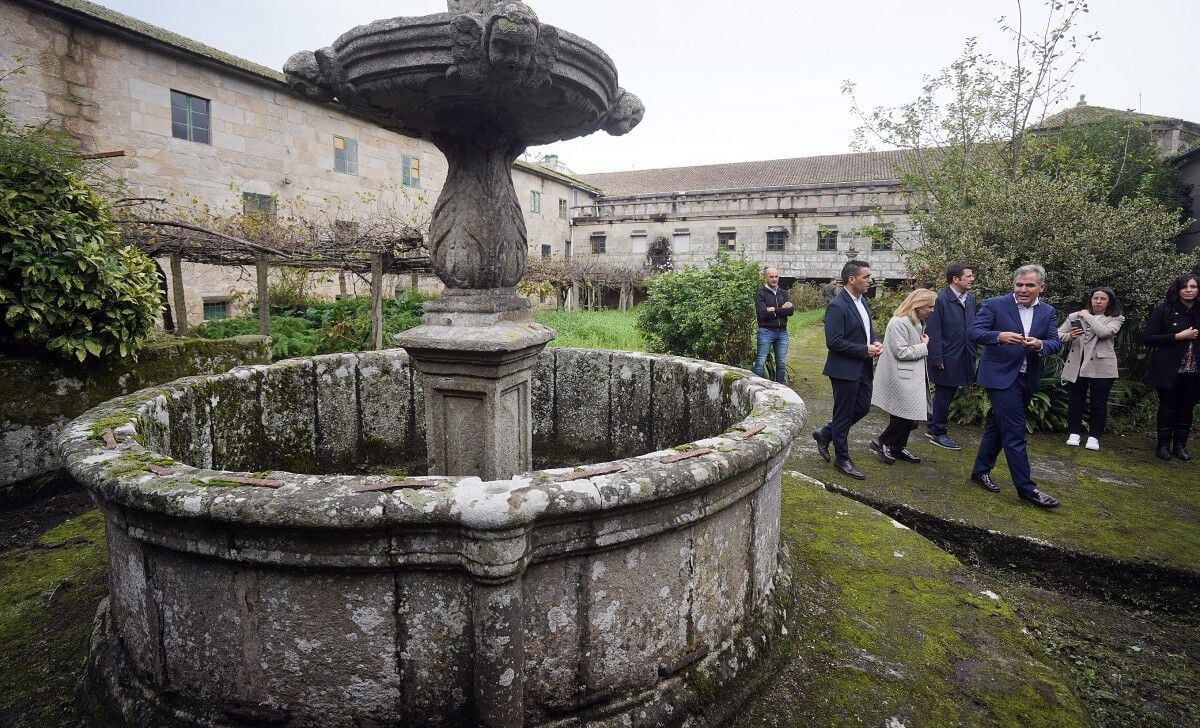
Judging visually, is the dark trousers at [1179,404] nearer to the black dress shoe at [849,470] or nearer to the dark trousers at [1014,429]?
the dark trousers at [1014,429]

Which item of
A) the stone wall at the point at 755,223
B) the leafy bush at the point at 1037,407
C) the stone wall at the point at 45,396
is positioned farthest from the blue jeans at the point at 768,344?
the stone wall at the point at 755,223

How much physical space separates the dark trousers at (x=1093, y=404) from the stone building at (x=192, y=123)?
959 centimetres

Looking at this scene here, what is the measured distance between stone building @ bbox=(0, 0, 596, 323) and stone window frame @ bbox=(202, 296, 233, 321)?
0.02 meters

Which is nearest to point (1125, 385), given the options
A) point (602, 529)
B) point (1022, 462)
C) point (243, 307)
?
point (1022, 462)

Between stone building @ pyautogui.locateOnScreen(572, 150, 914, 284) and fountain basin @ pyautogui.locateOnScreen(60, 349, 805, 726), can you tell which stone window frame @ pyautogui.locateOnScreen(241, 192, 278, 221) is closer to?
fountain basin @ pyautogui.locateOnScreen(60, 349, 805, 726)

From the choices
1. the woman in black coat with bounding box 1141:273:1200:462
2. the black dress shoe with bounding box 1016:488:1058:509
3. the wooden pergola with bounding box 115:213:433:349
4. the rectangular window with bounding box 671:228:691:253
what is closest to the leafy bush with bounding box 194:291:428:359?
the wooden pergola with bounding box 115:213:433:349

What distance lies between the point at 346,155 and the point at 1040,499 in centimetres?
1687

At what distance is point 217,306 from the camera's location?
41.8ft

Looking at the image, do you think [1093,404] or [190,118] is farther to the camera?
[190,118]

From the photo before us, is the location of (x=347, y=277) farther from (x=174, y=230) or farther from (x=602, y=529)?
(x=602, y=529)

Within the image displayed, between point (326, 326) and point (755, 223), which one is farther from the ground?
point (755, 223)

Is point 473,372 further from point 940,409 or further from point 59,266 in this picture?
point 940,409

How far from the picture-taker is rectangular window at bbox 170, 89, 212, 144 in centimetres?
1192

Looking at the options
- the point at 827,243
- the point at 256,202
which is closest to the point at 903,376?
the point at 256,202
